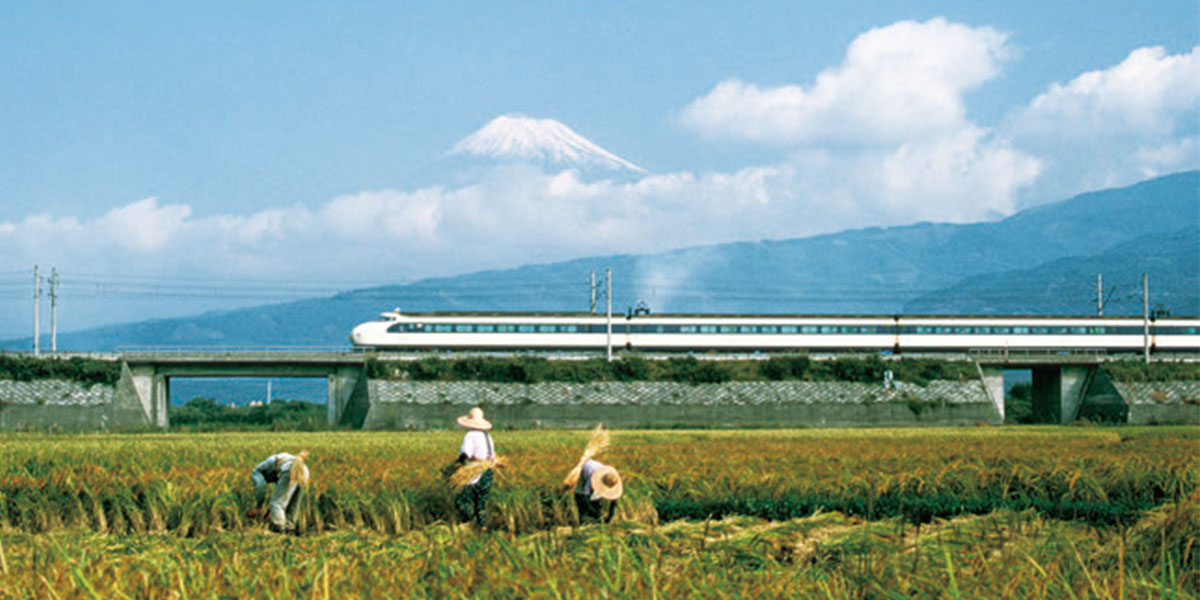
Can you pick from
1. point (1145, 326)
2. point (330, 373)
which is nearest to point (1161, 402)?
point (1145, 326)

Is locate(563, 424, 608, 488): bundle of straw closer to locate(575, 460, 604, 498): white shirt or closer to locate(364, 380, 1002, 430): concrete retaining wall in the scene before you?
locate(575, 460, 604, 498): white shirt

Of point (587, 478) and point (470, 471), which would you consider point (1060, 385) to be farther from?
point (470, 471)

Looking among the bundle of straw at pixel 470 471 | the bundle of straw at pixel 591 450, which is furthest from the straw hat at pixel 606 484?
the bundle of straw at pixel 470 471

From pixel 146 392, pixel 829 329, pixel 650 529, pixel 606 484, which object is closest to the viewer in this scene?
pixel 650 529

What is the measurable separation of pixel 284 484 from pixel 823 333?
67.3 meters

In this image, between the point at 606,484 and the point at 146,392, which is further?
the point at 146,392

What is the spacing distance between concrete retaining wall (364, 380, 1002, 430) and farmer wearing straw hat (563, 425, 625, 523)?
49.5 meters

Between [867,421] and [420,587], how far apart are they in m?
63.8

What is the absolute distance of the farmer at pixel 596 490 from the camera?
14.9 meters

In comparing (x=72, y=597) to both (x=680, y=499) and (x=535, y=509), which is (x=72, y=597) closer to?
(x=535, y=509)

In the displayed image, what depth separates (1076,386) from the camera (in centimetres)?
7406

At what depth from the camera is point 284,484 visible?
15.7 metres

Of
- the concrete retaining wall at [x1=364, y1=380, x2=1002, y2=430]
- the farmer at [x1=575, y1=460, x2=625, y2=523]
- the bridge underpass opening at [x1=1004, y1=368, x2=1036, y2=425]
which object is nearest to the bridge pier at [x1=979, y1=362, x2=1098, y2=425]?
the bridge underpass opening at [x1=1004, y1=368, x2=1036, y2=425]

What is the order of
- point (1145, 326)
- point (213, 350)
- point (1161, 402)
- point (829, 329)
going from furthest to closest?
point (829, 329) → point (1145, 326) → point (213, 350) → point (1161, 402)
